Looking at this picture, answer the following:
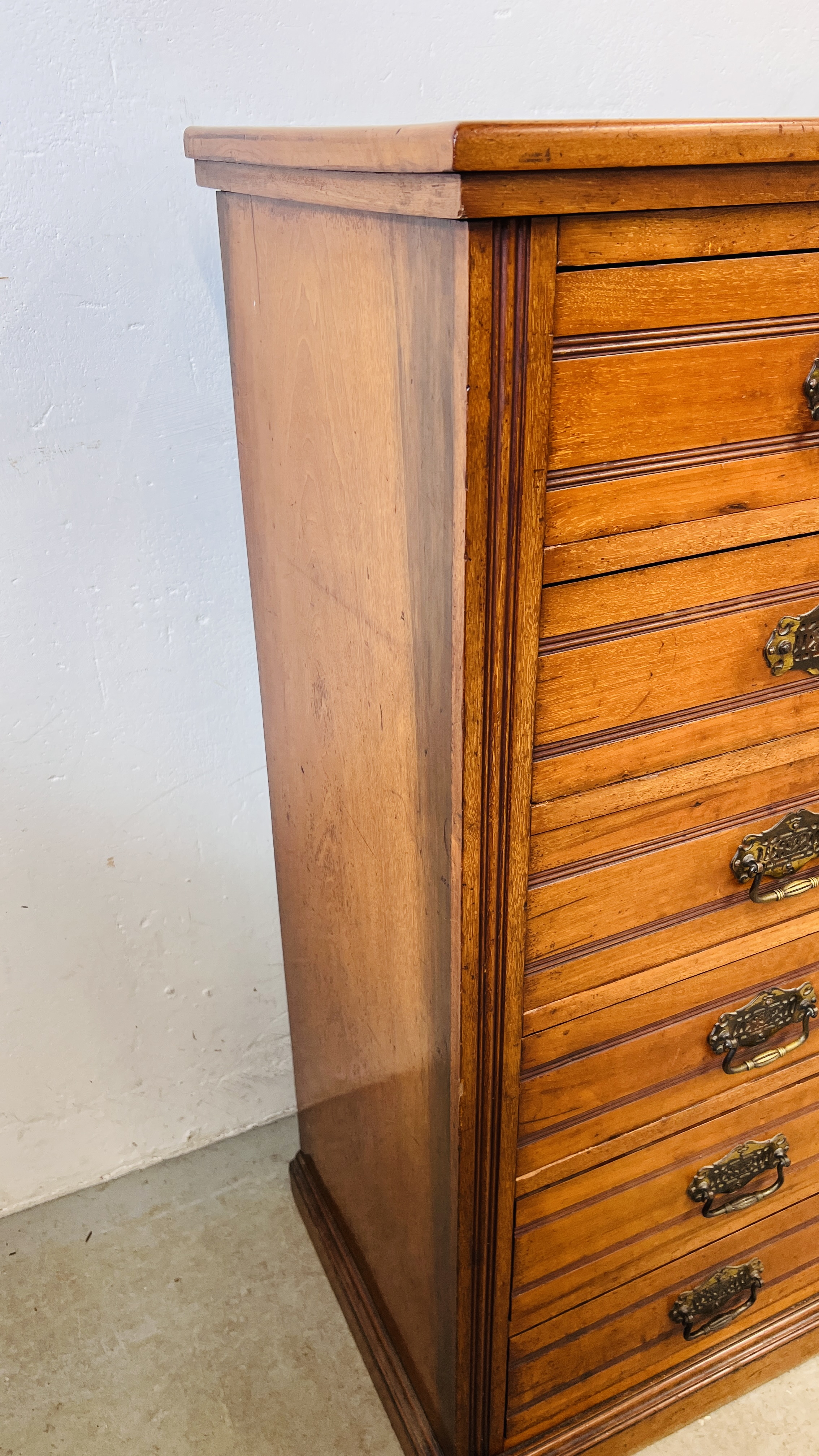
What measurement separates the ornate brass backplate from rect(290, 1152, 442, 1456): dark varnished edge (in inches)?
35.1

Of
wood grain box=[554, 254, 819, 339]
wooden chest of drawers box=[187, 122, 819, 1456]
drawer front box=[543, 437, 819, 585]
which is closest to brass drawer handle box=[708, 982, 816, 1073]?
wooden chest of drawers box=[187, 122, 819, 1456]

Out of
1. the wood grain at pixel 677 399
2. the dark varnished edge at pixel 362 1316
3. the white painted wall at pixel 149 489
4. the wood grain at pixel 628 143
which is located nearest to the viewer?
the wood grain at pixel 628 143

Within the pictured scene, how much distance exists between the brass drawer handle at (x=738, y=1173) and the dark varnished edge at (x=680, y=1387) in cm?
23

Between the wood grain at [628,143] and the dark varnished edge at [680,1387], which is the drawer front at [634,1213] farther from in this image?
the wood grain at [628,143]

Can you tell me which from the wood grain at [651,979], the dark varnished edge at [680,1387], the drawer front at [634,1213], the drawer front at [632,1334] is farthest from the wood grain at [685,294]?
the dark varnished edge at [680,1387]

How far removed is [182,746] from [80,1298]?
2.36 feet

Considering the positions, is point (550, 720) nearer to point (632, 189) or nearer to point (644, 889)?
point (644, 889)

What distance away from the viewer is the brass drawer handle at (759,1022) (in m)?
0.95

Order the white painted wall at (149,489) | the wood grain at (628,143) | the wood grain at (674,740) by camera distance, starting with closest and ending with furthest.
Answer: the wood grain at (628,143)
the wood grain at (674,740)
the white painted wall at (149,489)

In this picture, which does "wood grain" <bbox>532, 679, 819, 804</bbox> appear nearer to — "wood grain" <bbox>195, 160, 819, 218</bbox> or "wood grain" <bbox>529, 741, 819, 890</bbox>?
"wood grain" <bbox>529, 741, 819, 890</bbox>

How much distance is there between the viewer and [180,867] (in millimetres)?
1366

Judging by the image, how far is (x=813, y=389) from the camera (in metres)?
0.70

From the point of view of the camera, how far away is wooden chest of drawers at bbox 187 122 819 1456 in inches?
24.4

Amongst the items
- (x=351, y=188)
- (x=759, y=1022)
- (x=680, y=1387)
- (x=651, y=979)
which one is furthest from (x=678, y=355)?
(x=680, y=1387)
